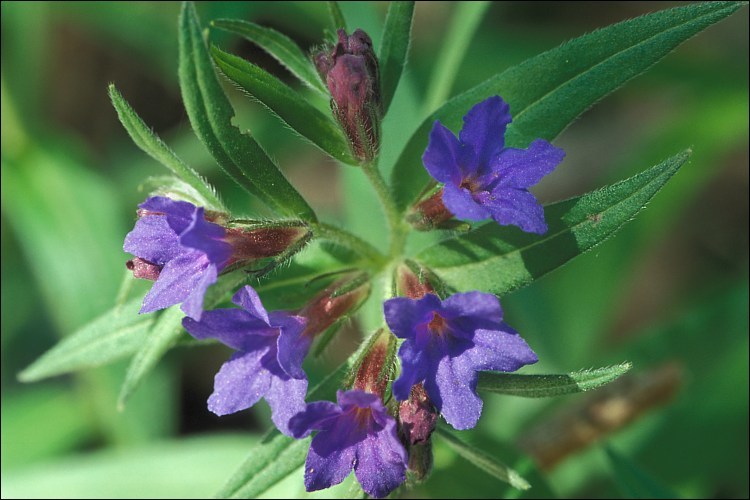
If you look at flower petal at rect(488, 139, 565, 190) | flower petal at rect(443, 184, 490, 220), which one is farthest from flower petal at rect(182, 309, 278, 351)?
flower petal at rect(488, 139, 565, 190)

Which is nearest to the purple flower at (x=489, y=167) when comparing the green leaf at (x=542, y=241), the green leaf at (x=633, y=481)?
the green leaf at (x=542, y=241)

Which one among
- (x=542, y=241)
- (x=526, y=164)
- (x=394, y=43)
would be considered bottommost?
(x=542, y=241)

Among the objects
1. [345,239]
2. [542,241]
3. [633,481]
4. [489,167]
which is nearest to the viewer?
[489,167]

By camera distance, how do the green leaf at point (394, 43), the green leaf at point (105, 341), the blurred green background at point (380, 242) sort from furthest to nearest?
the blurred green background at point (380, 242) < the green leaf at point (105, 341) < the green leaf at point (394, 43)

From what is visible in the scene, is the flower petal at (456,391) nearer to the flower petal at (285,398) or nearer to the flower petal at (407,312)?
the flower petal at (407,312)

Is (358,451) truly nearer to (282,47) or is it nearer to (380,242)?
(282,47)

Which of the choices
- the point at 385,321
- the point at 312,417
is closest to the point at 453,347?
the point at 385,321
